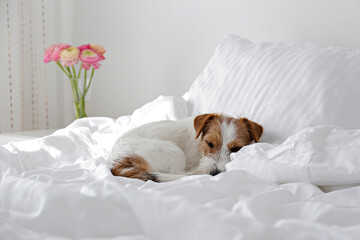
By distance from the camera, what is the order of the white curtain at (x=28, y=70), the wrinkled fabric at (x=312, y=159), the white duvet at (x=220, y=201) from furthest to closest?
the white curtain at (x=28, y=70) < the wrinkled fabric at (x=312, y=159) < the white duvet at (x=220, y=201)

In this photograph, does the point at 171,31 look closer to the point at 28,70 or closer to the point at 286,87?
the point at 28,70

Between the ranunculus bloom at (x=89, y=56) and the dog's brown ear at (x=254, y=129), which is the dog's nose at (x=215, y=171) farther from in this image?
the ranunculus bloom at (x=89, y=56)

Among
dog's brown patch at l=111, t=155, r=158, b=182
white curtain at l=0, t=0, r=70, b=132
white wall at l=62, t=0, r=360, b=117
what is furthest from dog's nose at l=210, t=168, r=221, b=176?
white curtain at l=0, t=0, r=70, b=132

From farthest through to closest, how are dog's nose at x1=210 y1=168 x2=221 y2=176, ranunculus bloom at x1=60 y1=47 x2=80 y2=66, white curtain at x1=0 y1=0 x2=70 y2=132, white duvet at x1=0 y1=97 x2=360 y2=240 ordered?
white curtain at x1=0 y1=0 x2=70 y2=132, ranunculus bloom at x1=60 y1=47 x2=80 y2=66, dog's nose at x1=210 y1=168 x2=221 y2=176, white duvet at x1=0 y1=97 x2=360 y2=240

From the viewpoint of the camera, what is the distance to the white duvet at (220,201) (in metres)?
0.66

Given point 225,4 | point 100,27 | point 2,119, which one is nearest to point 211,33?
point 225,4

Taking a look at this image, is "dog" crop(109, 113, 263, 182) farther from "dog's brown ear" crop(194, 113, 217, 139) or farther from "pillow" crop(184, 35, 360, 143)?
"pillow" crop(184, 35, 360, 143)

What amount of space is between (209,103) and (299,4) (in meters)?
0.76

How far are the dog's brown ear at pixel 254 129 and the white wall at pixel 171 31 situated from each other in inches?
30.1

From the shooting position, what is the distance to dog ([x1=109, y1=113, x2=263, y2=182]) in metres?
1.37

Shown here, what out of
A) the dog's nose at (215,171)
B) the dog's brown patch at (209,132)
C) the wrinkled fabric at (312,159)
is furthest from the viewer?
the dog's brown patch at (209,132)

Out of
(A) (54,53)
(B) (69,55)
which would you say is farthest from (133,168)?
(A) (54,53)

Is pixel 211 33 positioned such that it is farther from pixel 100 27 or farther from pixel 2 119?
pixel 2 119

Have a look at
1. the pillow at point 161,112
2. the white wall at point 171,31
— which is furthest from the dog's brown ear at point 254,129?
the white wall at point 171,31
